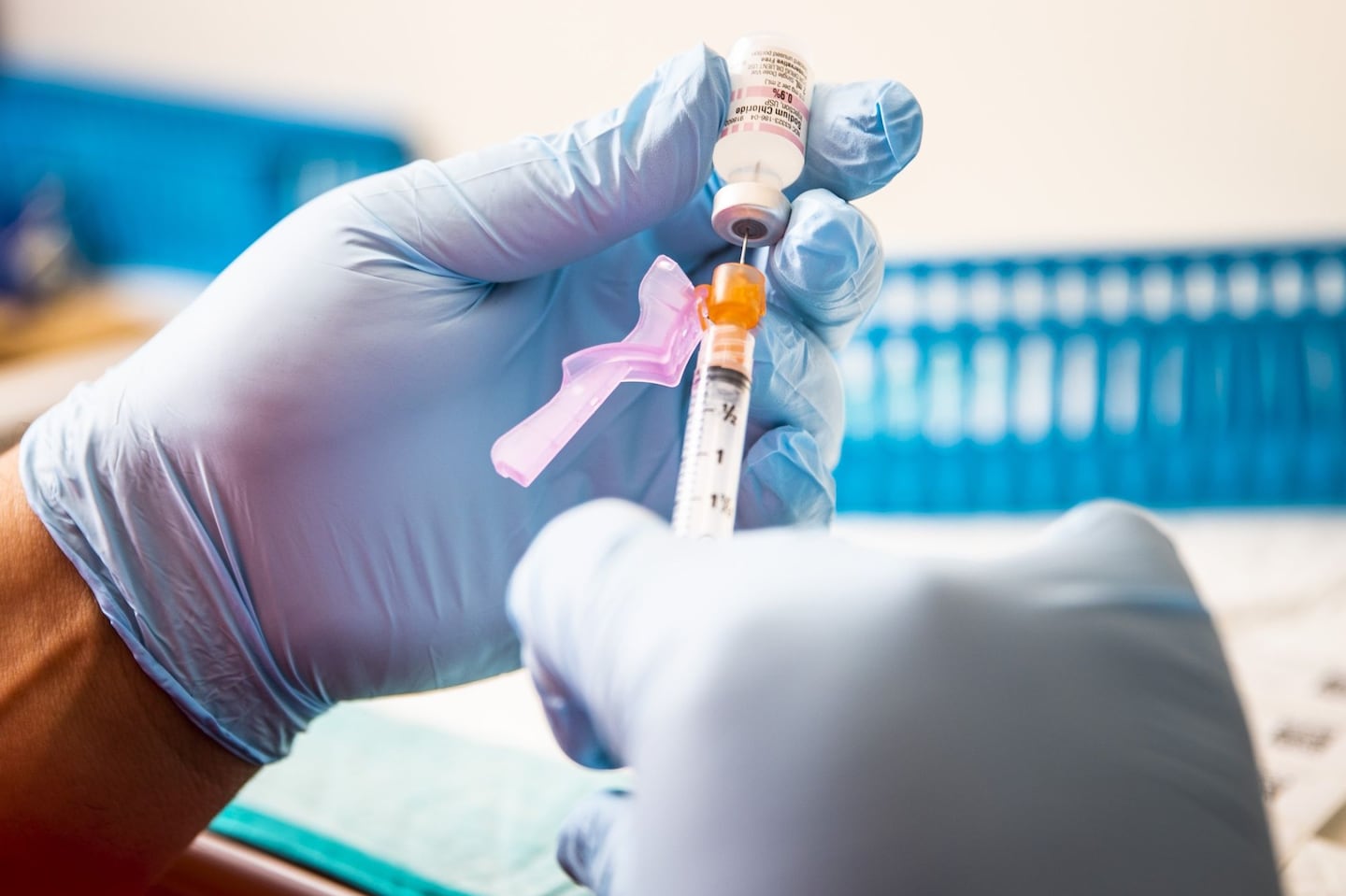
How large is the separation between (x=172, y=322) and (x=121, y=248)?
1793 mm

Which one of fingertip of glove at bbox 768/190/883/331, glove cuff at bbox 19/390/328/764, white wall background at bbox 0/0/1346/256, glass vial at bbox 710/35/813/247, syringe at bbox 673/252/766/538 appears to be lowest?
glove cuff at bbox 19/390/328/764

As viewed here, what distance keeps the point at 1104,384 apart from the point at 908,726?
1.44 m

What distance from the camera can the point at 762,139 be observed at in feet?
2.90

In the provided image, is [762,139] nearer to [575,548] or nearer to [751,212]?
[751,212]

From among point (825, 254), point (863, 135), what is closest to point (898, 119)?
point (863, 135)

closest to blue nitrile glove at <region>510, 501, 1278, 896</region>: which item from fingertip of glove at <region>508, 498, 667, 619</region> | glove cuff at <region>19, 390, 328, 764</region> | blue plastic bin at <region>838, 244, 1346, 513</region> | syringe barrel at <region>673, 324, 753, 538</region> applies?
fingertip of glove at <region>508, 498, 667, 619</region>

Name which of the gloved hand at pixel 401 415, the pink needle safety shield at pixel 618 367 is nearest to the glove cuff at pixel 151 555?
the gloved hand at pixel 401 415

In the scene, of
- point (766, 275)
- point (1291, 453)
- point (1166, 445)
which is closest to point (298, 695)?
point (766, 275)

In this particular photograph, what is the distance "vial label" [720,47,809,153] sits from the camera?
0.88 m

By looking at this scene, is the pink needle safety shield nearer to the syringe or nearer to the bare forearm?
the syringe

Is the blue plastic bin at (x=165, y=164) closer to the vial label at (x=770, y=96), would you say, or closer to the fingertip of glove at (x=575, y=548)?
the vial label at (x=770, y=96)

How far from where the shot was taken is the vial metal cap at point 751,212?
0.87 meters

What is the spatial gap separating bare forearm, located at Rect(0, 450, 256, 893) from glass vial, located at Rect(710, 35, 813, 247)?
2.15 feet

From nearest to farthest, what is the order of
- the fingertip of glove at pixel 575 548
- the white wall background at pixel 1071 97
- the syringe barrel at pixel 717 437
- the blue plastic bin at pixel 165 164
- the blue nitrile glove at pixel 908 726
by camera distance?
the blue nitrile glove at pixel 908 726, the fingertip of glove at pixel 575 548, the syringe barrel at pixel 717 437, the white wall background at pixel 1071 97, the blue plastic bin at pixel 165 164
